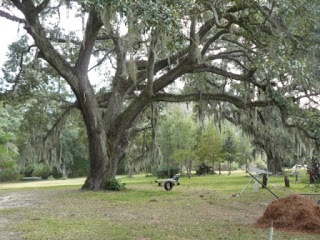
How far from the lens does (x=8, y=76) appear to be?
52.3 feet

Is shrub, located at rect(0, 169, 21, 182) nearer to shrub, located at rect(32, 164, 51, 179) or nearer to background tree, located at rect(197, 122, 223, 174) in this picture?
shrub, located at rect(32, 164, 51, 179)

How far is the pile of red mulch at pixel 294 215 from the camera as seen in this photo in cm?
689

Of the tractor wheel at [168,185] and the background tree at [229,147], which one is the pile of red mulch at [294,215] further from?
the background tree at [229,147]

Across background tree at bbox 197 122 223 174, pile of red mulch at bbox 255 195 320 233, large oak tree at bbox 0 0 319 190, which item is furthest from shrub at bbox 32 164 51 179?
pile of red mulch at bbox 255 195 320 233

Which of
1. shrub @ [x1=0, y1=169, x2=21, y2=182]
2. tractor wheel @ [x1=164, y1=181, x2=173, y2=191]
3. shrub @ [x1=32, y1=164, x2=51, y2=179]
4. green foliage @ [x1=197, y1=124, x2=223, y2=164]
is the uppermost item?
green foliage @ [x1=197, y1=124, x2=223, y2=164]

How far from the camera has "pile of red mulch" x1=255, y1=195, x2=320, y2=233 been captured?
689 cm

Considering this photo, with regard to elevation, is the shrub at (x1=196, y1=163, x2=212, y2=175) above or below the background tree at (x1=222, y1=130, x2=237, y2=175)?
below

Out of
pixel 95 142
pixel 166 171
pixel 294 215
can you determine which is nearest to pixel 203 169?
pixel 166 171

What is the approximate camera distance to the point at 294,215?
7.19 meters

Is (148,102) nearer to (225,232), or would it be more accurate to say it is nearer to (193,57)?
(193,57)

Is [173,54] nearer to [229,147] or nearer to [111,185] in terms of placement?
[111,185]

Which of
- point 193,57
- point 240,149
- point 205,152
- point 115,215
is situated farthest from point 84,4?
point 240,149

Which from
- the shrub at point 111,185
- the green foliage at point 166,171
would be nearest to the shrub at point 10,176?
the green foliage at point 166,171

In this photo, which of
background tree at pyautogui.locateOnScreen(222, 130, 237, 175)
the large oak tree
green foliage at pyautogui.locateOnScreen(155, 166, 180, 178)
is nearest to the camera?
the large oak tree
